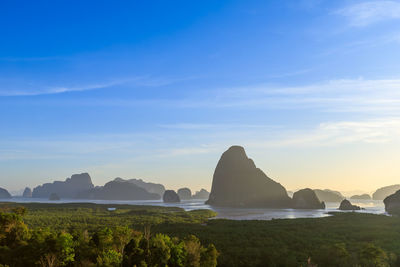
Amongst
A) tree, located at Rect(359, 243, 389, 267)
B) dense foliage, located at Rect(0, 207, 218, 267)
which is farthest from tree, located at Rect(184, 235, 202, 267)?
tree, located at Rect(359, 243, 389, 267)

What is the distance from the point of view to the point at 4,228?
40938 mm

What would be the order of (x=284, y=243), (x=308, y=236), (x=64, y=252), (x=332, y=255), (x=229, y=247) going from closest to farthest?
(x=64, y=252), (x=332, y=255), (x=229, y=247), (x=284, y=243), (x=308, y=236)

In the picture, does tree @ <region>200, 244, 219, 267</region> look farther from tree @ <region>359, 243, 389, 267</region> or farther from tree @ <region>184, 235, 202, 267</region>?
tree @ <region>359, 243, 389, 267</region>

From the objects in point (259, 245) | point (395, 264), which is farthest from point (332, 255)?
point (259, 245)

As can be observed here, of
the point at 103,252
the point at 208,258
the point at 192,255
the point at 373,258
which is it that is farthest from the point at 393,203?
the point at 103,252

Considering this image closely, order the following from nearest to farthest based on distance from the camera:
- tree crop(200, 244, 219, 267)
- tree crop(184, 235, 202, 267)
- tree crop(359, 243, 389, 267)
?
tree crop(184, 235, 202, 267), tree crop(200, 244, 219, 267), tree crop(359, 243, 389, 267)

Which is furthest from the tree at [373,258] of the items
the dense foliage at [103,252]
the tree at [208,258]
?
the dense foliage at [103,252]

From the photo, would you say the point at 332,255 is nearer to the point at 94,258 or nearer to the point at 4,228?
the point at 94,258

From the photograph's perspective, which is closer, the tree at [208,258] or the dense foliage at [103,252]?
the dense foliage at [103,252]

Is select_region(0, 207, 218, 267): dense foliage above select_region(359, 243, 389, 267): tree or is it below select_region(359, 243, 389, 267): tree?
above

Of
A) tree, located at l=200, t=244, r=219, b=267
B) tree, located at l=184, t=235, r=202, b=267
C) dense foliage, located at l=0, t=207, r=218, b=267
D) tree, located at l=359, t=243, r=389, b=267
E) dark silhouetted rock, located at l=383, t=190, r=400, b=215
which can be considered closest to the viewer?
dense foliage, located at l=0, t=207, r=218, b=267

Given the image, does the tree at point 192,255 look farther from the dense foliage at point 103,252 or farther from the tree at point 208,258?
the tree at point 208,258

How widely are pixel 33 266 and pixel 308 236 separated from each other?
162ft

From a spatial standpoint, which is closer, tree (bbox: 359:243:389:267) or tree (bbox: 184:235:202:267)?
tree (bbox: 184:235:202:267)
